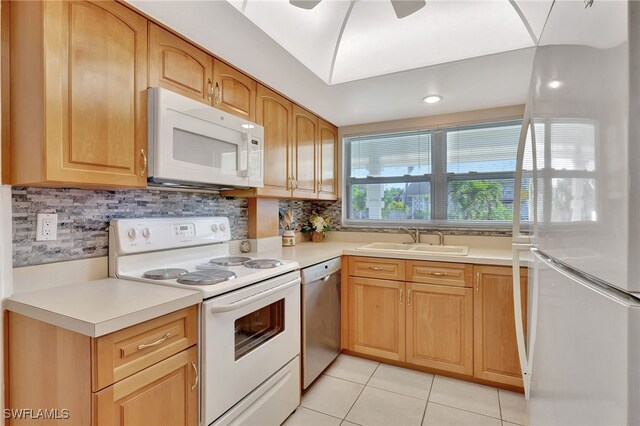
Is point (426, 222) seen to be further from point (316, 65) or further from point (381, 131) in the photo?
point (316, 65)

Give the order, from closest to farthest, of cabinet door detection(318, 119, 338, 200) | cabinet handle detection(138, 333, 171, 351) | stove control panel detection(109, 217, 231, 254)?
cabinet handle detection(138, 333, 171, 351), stove control panel detection(109, 217, 231, 254), cabinet door detection(318, 119, 338, 200)

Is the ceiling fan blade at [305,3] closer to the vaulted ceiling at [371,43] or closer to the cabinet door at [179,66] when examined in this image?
the vaulted ceiling at [371,43]

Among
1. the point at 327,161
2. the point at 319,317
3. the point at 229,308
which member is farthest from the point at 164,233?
the point at 327,161

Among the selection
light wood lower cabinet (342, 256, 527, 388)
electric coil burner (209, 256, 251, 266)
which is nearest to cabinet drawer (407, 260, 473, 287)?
light wood lower cabinet (342, 256, 527, 388)

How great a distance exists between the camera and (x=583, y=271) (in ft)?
1.60

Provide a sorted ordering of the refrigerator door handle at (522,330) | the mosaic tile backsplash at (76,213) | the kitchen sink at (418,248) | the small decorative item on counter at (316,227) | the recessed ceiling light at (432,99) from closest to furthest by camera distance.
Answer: the refrigerator door handle at (522,330) < the mosaic tile backsplash at (76,213) < the recessed ceiling light at (432,99) < the kitchen sink at (418,248) < the small decorative item on counter at (316,227)

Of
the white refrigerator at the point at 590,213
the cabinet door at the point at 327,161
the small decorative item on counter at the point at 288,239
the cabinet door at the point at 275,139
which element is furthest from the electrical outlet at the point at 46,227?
the cabinet door at the point at 327,161

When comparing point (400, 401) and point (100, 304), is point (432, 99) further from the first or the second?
point (100, 304)

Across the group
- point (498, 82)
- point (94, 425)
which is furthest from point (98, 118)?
point (498, 82)

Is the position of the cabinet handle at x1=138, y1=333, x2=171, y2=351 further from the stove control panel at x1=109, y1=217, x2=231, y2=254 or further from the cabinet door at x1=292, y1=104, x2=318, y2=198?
the cabinet door at x1=292, y1=104, x2=318, y2=198

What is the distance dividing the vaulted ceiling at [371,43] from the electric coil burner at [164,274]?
3.88 ft

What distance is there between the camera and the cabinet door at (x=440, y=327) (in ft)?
7.18

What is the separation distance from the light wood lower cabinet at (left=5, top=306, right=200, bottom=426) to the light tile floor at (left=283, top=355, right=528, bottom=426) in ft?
2.95

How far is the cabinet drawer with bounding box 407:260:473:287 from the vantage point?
2.19 metres
